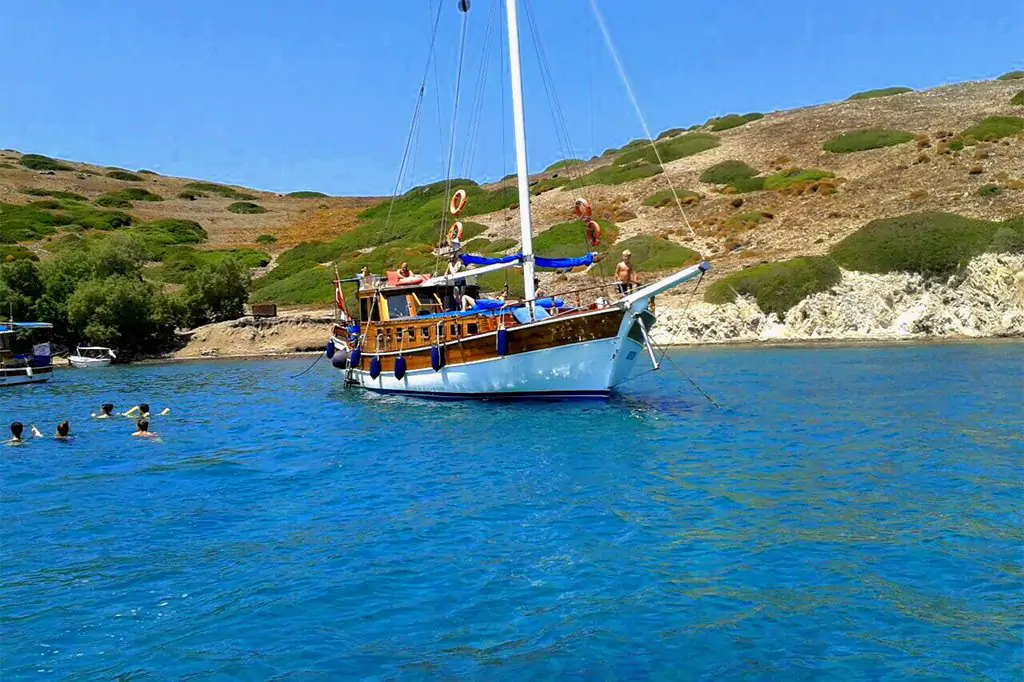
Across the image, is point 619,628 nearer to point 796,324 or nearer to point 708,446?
point 708,446

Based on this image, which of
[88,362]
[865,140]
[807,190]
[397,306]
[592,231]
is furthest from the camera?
[865,140]

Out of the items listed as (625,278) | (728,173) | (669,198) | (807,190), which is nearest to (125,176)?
(669,198)

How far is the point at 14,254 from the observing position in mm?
73750

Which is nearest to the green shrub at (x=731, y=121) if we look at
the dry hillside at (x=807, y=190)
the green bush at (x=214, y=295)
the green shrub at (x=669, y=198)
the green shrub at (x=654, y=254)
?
the dry hillside at (x=807, y=190)

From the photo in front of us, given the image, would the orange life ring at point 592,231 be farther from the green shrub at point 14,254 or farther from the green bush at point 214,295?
the green shrub at point 14,254

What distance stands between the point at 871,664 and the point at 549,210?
70662 millimetres

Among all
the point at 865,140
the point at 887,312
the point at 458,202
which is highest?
the point at 865,140

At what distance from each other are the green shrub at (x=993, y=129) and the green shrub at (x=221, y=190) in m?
98.2

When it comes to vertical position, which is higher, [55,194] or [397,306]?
[55,194]

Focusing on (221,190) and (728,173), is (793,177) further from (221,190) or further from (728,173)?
(221,190)

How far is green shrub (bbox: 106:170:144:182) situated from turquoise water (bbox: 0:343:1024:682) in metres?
121

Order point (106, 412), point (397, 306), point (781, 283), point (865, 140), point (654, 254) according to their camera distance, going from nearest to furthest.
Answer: point (106, 412) < point (397, 306) < point (781, 283) < point (654, 254) < point (865, 140)

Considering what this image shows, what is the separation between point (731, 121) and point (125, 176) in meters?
95.0

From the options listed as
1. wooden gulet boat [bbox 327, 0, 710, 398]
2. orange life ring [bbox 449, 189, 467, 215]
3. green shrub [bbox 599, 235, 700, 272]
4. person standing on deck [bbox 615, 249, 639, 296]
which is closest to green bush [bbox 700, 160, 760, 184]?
green shrub [bbox 599, 235, 700, 272]
